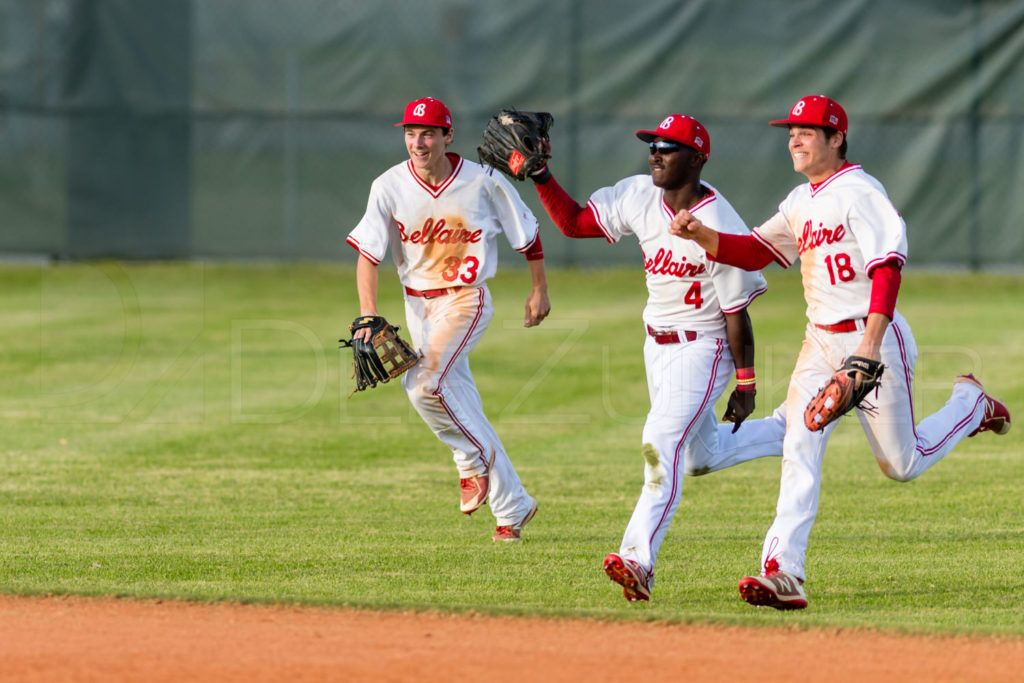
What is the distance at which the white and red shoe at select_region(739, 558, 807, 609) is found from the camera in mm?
5098

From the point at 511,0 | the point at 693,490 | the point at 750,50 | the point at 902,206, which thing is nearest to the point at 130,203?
the point at 511,0

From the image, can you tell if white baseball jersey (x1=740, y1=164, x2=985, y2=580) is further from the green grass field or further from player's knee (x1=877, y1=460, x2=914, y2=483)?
the green grass field

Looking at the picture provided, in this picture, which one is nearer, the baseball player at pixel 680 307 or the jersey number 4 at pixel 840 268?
the jersey number 4 at pixel 840 268

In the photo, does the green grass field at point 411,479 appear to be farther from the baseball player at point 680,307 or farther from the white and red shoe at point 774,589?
the baseball player at point 680,307

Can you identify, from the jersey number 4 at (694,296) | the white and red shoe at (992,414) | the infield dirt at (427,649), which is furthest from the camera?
the white and red shoe at (992,414)

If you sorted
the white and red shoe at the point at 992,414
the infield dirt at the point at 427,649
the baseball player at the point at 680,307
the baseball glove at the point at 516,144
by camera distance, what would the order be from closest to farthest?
the infield dirt at the point at 427,649, the baseball player at the point at 680,307, the baseball glove at the point at 516,144, the white and red shoe at the point at 992,414

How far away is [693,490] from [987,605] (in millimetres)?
2729

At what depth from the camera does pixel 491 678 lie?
14.3ft

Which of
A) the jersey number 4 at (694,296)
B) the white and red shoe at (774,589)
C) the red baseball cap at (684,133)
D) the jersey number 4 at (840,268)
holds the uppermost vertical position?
the red baseball cap at (684,133)

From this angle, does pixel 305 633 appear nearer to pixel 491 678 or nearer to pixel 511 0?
pixel 491 678

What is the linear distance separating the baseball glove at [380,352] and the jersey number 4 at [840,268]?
2.06 m

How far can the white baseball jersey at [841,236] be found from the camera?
5352 millimetres

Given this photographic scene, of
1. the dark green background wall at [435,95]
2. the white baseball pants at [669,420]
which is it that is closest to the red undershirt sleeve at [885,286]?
the white baseball pants at [669,420]

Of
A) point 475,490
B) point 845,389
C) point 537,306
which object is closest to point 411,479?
point 475,490
